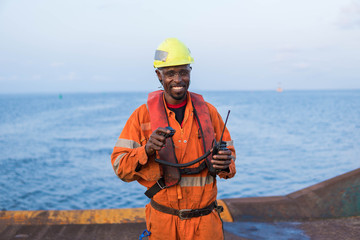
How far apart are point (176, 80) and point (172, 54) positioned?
18cm

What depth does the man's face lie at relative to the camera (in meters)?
2.40

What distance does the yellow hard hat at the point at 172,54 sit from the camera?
2.38 metres

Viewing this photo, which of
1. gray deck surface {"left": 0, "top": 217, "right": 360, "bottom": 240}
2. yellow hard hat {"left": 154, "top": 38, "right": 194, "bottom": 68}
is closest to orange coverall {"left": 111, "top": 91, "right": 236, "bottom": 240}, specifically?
yellow hard hat {"left": 154, "top": 38, "right": 194, "bottom": 68}

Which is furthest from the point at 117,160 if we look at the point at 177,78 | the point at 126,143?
the point at 177,78

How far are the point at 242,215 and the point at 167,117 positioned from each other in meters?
3.06

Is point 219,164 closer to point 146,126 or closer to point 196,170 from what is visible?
point 196,170

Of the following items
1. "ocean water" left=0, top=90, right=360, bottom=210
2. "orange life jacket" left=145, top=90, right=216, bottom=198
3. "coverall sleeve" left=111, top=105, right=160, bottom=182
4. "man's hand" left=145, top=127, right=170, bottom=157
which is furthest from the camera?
"ocean water" left=0, top=90, right=360, bottom=210

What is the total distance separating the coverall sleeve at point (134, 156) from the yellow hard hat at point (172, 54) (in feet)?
1.21

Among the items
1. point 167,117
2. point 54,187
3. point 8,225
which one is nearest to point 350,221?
point 167,117

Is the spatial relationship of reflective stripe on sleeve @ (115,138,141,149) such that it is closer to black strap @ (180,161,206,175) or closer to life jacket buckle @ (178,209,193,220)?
black strap @ (180,161,206,175)

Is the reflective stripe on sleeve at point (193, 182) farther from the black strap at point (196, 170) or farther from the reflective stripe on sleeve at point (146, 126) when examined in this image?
the reflective stripe on sleeve at point (146, 126)

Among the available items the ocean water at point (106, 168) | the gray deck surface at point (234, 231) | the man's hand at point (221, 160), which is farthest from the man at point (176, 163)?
the ocean water at point (106, 168)

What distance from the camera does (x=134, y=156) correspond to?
7.36 ft

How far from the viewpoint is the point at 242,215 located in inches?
197
